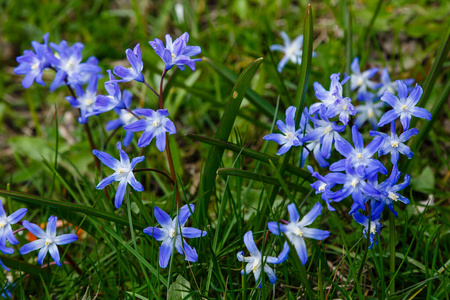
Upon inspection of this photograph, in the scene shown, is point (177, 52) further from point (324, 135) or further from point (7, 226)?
point (7, 226)

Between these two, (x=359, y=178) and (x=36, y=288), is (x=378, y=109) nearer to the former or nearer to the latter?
(x=359, y=178)

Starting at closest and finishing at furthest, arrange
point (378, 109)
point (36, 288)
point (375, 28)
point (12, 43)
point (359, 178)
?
point (359, 178)
point (36, 288)
point (378, 109)
point (375, 28)
point (12, 43)

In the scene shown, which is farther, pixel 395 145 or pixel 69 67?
pixel 69 67

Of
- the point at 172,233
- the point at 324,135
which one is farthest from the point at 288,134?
the point at 172,233

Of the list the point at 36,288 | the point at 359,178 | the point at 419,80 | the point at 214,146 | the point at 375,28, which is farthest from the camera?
the point at 375,28

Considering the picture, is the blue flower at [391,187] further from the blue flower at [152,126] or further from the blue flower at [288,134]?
the blue flower at [152,126]

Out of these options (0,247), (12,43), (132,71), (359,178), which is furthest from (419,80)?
(12,43)

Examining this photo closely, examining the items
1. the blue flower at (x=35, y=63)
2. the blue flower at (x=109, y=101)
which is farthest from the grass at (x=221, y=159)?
the blue flower at (x=35, y=63)
